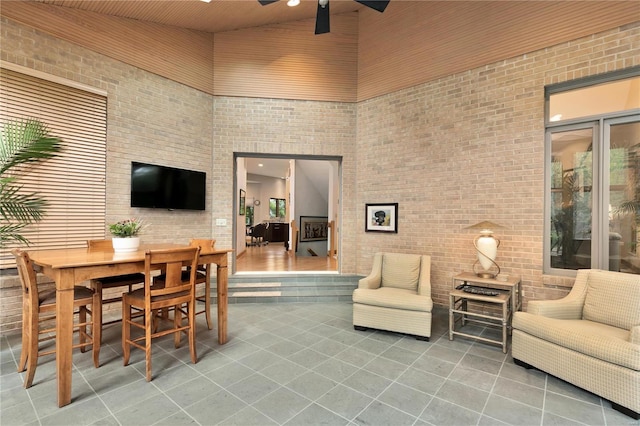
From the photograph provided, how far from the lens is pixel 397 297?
354 centimetres

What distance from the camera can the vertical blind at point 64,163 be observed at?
135 inches

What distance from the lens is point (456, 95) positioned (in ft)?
14.4

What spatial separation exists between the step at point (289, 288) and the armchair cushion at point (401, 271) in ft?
3.54

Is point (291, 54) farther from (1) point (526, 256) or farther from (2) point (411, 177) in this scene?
(1) point (526, 256)

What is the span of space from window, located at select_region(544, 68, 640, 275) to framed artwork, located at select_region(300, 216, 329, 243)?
6.96 metres

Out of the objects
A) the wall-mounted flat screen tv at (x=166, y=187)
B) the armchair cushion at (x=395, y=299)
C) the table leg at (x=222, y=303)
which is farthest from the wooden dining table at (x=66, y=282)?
the armchair cushion at (x=395, y=299)

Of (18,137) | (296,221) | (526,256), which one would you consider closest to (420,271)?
(526,256)

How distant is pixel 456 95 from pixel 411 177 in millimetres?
1341

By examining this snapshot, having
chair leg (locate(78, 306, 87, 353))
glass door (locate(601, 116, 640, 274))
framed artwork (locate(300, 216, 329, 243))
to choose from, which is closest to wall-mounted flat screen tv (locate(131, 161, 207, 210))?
chair leg (locate(78, 306, 87, 353))

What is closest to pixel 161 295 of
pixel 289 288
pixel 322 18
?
pixel 289 288

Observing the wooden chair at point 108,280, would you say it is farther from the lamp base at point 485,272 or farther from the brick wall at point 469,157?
the lamp base at point 485,272

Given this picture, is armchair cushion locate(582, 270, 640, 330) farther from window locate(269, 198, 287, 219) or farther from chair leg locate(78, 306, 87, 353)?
window locate(269, 198, 287, 219)

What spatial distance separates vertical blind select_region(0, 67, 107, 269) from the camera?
3432 mm

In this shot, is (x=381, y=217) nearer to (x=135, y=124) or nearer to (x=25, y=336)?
(x=135, y=124)
